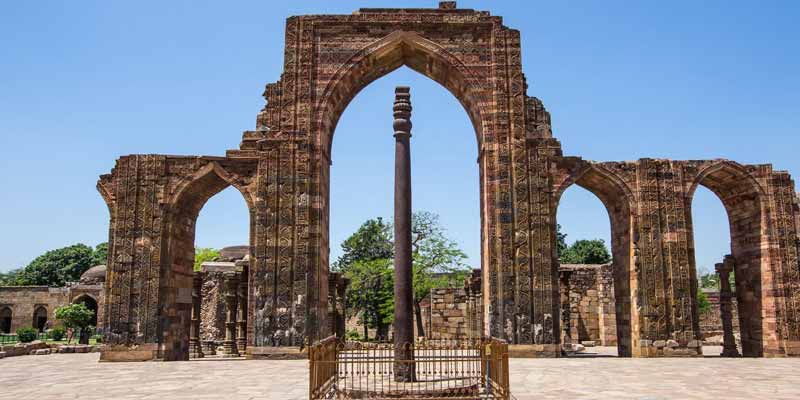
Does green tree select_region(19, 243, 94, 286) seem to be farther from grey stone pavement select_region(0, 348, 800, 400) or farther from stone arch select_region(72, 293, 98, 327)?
grey stone pavement select_region(0, 348, 800, 400)

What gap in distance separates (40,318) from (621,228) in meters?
43.0

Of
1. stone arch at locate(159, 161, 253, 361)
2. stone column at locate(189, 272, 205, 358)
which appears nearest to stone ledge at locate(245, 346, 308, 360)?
stone arch at locate(159, 161, 253, 361)

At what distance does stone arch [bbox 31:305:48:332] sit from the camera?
43656mm

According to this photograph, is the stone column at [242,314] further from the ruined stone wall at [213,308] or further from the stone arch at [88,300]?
the stone arch at [88,300]

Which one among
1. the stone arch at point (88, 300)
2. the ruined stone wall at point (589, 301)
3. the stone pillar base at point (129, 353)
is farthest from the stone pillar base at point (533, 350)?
the stone arch at point (88, 300)

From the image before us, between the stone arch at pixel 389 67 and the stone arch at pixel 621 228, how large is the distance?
3051mm

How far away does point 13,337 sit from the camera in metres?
33.7

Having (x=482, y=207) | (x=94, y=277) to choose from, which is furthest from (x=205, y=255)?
(x=482, y=207)

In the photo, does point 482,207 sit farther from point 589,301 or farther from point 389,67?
point 589,301

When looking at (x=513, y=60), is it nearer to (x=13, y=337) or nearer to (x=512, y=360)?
(x=512, y=360)

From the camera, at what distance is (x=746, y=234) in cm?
1756

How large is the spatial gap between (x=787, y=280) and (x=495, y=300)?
7.96 metres

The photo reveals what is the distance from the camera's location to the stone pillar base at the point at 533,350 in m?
15.2

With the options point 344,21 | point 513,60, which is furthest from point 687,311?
point 344,21
